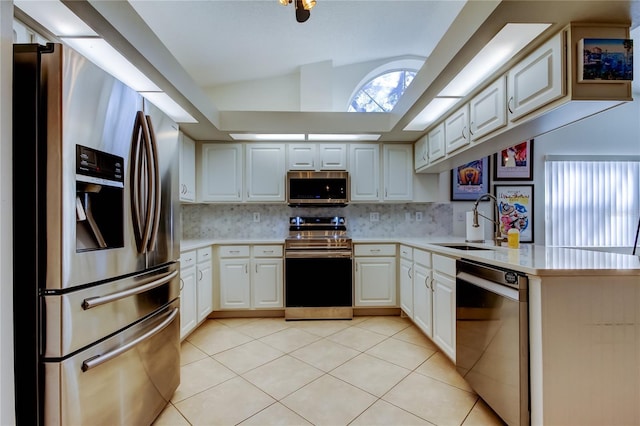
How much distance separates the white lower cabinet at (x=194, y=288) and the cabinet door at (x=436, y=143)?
8.24 ft

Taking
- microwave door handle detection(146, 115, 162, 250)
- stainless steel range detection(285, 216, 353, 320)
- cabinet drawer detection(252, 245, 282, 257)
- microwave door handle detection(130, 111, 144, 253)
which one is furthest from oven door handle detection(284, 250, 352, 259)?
microwave door handle detection(130, 111, 144, 253)

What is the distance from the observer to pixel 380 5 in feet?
8.20

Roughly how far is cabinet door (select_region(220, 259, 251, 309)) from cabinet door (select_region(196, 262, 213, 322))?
139 mm

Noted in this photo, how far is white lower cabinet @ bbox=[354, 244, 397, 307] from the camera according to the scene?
10.5ft

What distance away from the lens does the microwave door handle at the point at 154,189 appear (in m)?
1.43

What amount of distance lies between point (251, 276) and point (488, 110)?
2.67 metres

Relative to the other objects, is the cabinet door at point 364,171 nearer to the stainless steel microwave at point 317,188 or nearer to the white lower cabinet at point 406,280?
the stainless steel microwave at point 317,188

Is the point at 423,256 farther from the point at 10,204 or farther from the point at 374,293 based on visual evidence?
the point at 10,204

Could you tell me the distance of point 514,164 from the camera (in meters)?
3.57

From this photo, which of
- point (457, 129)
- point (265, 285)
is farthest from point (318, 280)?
point (457, 129)

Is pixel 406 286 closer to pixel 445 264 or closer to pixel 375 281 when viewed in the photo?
pixel 375 281

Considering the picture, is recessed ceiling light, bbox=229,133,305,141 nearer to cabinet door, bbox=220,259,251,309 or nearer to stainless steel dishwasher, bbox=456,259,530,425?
cabinet door, bbox=220,259,251,309

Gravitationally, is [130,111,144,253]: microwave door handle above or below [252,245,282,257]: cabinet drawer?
above

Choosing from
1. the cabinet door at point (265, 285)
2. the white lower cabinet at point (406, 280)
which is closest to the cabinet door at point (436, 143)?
the white lower cabinet at point (406, 280)
